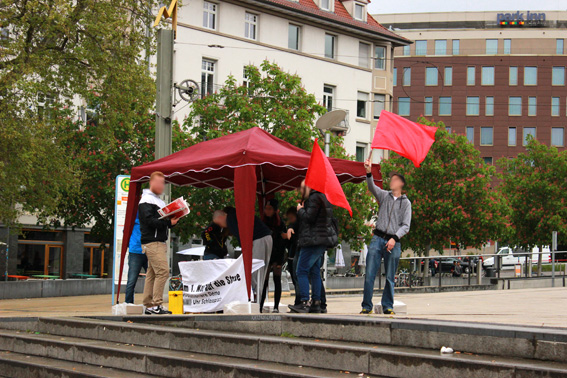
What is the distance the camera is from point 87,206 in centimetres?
3209

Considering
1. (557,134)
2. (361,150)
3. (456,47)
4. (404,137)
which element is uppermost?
(456,47)

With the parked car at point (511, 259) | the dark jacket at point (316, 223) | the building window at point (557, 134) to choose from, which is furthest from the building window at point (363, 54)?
the dark jacket at point (316, 223)

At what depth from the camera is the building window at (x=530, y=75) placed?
7919 cm

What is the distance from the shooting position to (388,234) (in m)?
10.4

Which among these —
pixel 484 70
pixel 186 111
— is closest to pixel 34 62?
pixel 186 111

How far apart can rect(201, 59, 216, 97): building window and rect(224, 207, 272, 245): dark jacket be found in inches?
1261

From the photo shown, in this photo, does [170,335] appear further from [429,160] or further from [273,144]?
[429,160]

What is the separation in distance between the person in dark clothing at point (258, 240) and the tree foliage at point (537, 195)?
3812cm

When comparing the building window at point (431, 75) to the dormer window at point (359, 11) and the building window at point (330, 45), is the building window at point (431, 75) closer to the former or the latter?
the dormer window at point (359, 11)

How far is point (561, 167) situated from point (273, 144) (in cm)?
4182

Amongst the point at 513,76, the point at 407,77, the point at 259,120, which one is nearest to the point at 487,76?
the point at 513,76

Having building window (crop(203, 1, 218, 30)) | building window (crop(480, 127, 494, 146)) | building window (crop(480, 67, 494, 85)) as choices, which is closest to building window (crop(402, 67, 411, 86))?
building window (crop(480, 67, 494, 85))

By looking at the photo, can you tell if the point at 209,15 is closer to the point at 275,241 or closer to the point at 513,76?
the point at 275,241

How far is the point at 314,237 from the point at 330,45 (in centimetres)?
4063
